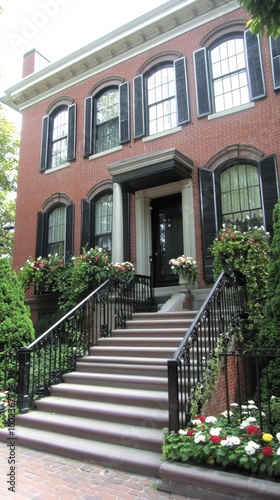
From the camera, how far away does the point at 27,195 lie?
1395 centimetres

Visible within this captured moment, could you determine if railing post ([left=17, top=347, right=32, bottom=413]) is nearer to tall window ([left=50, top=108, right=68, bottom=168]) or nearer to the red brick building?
the red brick building

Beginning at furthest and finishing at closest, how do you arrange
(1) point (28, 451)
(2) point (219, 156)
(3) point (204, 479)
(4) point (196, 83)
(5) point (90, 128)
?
(5) point (90, 128) → (4) point (196, 83) → (2) point (219, 156) → (1) point (28, 451) → (3) point (204, 479)

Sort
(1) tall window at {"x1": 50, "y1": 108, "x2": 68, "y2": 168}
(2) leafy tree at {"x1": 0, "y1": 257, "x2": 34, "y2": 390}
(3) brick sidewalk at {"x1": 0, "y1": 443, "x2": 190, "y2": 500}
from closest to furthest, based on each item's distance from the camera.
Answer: (3) brick sidewalk at {"x1": 0, "y1": 443, "x2": 190, "y2": 500} < (2) leafy tree at {"x1": 0, "y1": 257, "x2": 34, "y2": 390} < (1) tall window at {"x1": 50, "y1": 108, "x2": 68, "y2": 168}

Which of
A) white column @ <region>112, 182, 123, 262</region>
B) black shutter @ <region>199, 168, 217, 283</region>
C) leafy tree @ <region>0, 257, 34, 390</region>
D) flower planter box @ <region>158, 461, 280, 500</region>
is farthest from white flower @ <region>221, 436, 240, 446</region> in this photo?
white column @ <region>112, 182, 123, 262</region>

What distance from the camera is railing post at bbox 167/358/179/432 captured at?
414 centimetres

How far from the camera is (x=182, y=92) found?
1061 centimetres

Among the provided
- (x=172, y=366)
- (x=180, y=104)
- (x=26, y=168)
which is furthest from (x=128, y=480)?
(x=26, y=168)

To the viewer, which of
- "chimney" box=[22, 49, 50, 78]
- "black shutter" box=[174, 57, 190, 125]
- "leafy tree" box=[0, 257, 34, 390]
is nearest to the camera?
"leafy tree" box=[0, 257, 34, 390]

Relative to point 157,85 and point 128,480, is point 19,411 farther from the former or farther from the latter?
point 157,85

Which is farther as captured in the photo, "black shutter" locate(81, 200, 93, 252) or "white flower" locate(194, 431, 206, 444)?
"black shutter" locate(81, 200, 93, 252)

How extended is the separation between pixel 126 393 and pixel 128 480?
1504 mm

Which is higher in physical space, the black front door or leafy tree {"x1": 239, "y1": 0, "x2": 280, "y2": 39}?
leafy tree {"x1": 239, "y1": 0, "x2": 280, "y2": 39}

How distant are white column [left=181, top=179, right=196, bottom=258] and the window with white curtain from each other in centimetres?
79

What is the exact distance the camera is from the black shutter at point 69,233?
39.6 ft
